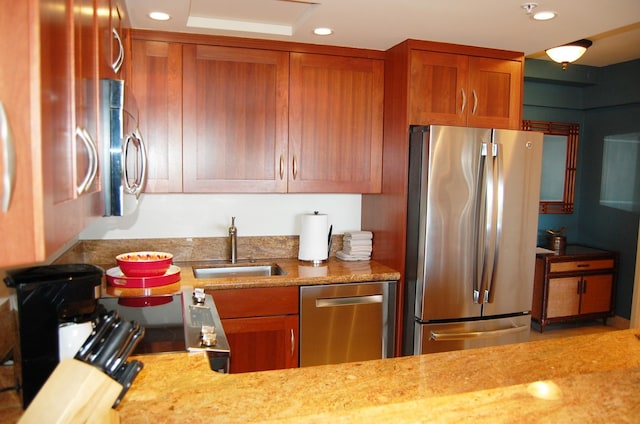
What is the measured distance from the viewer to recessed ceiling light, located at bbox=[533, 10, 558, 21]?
2.36 m

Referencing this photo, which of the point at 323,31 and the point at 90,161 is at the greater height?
the point at 323,31

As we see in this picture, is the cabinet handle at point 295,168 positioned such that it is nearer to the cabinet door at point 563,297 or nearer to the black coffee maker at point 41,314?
the black coffee maker at point 41,314

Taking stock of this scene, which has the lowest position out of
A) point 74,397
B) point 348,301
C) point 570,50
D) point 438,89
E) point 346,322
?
point 346,322

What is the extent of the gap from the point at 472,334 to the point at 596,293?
101 inches

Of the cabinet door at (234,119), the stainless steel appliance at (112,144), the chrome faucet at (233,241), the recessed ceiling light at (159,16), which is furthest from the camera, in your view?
the chrome faucet at (233,241)

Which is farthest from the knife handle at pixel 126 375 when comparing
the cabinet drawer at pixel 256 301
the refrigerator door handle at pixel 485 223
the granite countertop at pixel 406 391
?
the refrigerator door handle at pixel 485 223

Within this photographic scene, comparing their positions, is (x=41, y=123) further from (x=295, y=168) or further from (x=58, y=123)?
(x=295, y=168)

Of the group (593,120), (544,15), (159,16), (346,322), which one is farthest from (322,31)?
(593,120)

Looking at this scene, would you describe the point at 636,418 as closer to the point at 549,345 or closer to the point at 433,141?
the point at 549,345

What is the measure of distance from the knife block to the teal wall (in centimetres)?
466

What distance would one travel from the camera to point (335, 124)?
3127 millimetres

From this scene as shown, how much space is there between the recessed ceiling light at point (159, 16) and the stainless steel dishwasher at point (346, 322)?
161cm

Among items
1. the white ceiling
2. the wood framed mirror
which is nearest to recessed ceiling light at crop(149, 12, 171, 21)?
the white ceiling

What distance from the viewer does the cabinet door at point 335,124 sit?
306 cm
